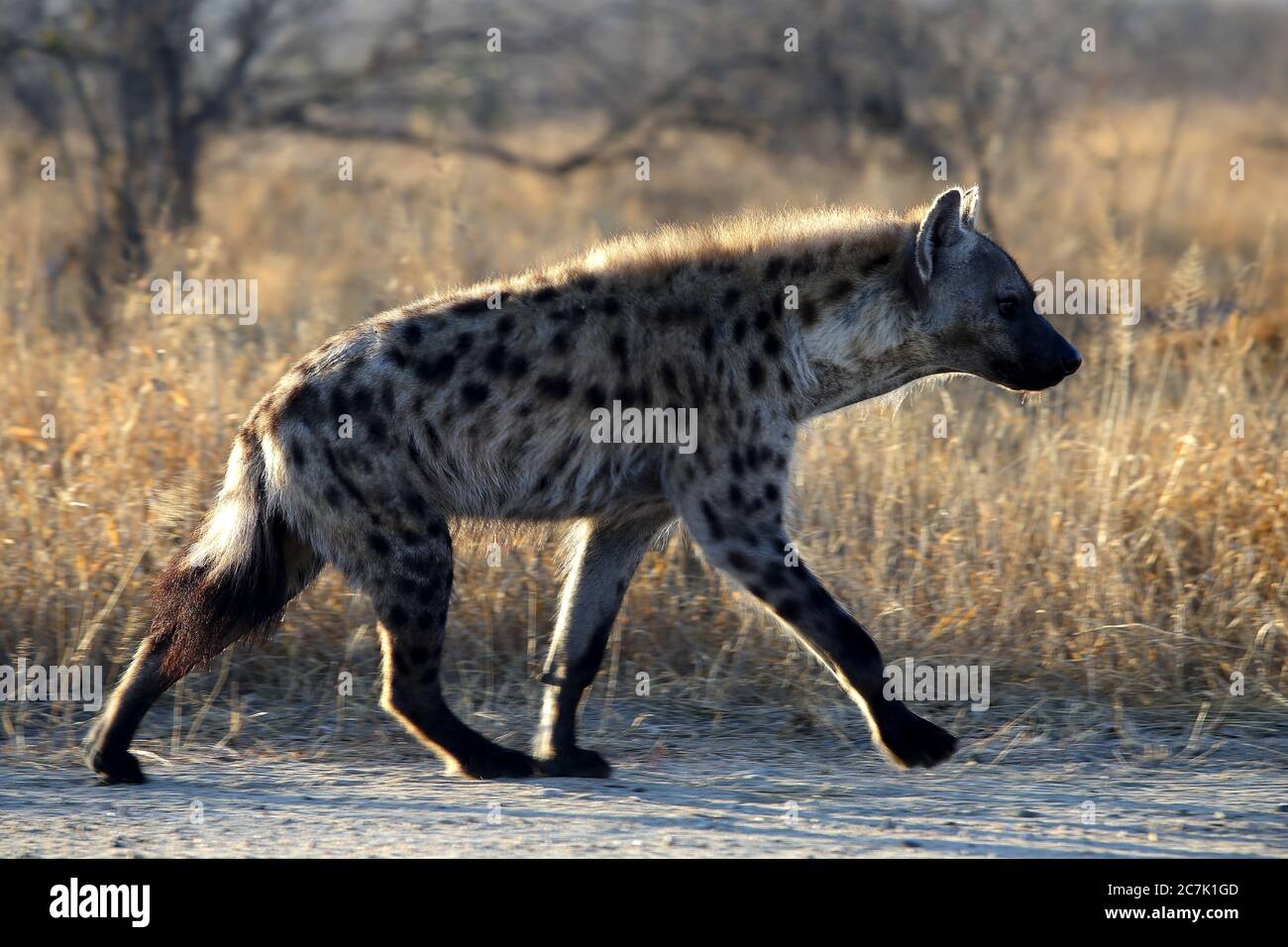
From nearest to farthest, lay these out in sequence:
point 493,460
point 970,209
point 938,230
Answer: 1. point 493,460
2. point 938,230
3. point 970,209

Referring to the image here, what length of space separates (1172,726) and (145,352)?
3.58m

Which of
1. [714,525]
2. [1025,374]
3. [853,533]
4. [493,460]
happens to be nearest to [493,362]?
[493,460]

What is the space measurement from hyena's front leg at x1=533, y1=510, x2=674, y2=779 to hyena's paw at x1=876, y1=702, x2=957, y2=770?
77 cm

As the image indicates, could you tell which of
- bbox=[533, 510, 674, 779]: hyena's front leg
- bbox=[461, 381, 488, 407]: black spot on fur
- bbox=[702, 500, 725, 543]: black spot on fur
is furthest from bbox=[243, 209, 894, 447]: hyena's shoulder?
bbox=[533, 510, 674, 779]: hyena's front leg

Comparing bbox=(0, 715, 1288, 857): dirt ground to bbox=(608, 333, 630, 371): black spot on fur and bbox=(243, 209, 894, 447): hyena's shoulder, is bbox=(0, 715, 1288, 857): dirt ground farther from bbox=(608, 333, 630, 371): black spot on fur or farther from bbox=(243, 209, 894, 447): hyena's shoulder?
bbox=(608, 333, 630, 371): black spot on fur

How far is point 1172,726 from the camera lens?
463 centimetres

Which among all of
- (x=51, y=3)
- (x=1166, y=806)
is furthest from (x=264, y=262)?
(x=1166, y=806)

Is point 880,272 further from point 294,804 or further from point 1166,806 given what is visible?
point 294,804

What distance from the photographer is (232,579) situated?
4176 millimetres

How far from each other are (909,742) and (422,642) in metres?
1.18

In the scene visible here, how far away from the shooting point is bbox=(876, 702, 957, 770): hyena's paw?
409 centimetres

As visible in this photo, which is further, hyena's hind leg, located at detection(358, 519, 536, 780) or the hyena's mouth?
the hyena's mouth

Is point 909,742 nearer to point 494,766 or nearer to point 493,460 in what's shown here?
point 494,766

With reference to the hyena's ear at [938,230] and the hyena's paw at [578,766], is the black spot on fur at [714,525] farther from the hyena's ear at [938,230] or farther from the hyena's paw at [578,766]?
the hyena's ear at [938,230]
